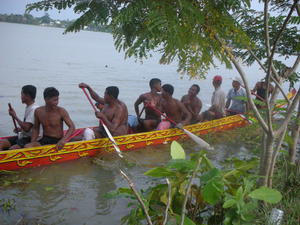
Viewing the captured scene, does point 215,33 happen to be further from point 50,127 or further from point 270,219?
point 50,127

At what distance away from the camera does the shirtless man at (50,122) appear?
5.96 m

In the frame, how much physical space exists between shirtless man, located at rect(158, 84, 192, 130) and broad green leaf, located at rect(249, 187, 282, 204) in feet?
17.9

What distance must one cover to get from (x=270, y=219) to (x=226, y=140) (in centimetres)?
634

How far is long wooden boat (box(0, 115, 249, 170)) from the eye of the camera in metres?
5.73

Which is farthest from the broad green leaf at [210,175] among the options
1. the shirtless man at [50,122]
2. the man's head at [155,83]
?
the man's head at [155,83]

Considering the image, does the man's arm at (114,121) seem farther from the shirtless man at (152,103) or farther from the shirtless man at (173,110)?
the shirtless man at (173,110)

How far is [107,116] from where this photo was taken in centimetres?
702

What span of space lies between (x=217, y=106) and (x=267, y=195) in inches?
273

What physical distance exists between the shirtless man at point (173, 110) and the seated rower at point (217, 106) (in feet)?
4.19

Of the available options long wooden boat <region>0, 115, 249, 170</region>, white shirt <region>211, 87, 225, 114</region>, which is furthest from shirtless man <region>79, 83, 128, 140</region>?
white shirt <region>211, 87, 225, 114</region>

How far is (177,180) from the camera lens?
9.73 ft

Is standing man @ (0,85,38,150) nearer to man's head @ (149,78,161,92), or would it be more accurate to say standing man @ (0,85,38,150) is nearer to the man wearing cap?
man's head @ (149,78,161,92)

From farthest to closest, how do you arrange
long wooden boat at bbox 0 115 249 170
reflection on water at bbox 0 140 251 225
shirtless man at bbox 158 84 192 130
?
shirtless man at bbox 158 84 192 130 → long wooden boat at bbox 0 115 249 170 → reflection on water at bbox 0 140 251 225

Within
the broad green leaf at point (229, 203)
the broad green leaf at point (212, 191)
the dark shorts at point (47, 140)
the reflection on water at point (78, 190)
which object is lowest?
the reflection on water at point (78, 190)
